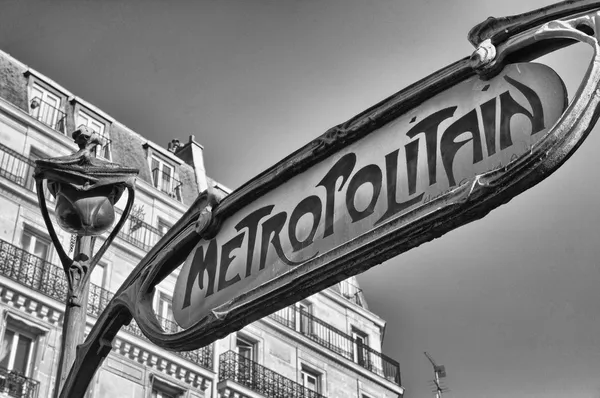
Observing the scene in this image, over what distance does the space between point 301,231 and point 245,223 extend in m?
0.46

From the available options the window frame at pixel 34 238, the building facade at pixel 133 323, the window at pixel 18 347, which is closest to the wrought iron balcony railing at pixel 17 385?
the building facade at pixel 133 323

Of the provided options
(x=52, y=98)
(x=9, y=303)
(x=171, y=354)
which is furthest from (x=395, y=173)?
(x=52, y=98)

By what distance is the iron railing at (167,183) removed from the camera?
34.8 meters

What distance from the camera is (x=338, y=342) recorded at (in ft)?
121

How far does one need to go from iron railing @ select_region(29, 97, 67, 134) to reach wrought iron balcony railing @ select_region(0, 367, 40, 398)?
8.13 metres

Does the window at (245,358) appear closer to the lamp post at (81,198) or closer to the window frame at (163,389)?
the window frame at (163,389)

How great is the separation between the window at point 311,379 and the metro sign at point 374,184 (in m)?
30.5

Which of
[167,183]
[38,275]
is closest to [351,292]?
[167,183]

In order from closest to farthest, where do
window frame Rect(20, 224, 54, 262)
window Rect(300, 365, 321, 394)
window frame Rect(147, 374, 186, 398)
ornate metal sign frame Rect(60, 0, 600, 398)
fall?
ornate metal sign frame Rect(60, 0, 600, 398) < window frame Rect(20, 224, 54, 262) < window frame Rect(147, 374, 186, 398) < window Rect(300, 365, 321, 394)

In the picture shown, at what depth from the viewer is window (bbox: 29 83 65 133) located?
102ft

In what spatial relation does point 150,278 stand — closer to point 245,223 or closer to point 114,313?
point 114,313

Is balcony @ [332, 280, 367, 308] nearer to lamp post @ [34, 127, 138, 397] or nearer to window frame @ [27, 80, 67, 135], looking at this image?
window frame @ [27, 80, 67, 135]

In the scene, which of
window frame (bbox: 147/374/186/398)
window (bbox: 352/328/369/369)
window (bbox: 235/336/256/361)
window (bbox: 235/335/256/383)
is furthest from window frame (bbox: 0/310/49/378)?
window (bbox: 352/328/369/369)

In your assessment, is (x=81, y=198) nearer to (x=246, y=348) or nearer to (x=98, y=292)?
(x=98, y=292)
